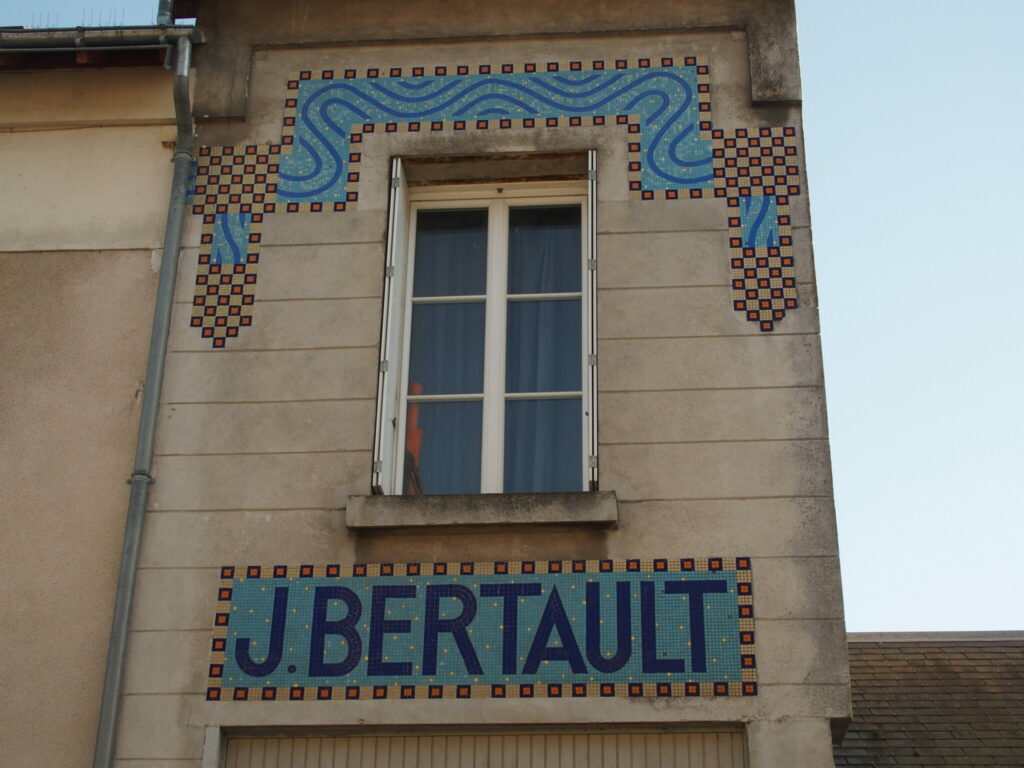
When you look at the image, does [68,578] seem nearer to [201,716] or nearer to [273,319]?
[201,716]

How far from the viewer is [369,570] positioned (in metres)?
8.48

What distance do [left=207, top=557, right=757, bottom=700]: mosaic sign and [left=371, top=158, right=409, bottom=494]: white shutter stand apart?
69 centimetres

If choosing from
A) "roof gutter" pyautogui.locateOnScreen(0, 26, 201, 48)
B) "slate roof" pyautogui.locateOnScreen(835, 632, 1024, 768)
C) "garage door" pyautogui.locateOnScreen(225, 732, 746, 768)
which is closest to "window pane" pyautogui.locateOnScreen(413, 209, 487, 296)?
"roof gutter" pyautogui.locateOnScreen(0, 26, 201, 48)

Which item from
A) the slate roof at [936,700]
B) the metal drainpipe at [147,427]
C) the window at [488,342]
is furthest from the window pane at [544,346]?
the slate roof at [936,700]

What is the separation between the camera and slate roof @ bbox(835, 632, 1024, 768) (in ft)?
35.9

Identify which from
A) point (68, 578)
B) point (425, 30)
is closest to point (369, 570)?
point (68, 578)

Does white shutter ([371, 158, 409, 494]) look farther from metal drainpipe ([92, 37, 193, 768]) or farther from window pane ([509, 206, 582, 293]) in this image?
metal drainpipe ([92, 37, 193, 768])

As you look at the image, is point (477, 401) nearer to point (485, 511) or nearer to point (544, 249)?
point (485, 511)

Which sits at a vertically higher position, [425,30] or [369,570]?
[425,30]

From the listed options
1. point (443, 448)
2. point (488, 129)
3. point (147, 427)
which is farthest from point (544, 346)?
point (147, 427)

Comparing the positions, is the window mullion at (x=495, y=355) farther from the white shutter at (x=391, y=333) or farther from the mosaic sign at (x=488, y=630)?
the mosaic sign at (x=488, y=630)

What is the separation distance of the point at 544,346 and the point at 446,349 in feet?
2.02

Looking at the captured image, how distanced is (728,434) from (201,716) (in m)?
3.33

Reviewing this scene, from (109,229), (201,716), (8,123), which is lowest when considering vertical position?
(201,716)
